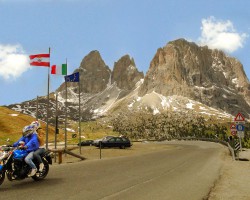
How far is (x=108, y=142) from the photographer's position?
4972 cm

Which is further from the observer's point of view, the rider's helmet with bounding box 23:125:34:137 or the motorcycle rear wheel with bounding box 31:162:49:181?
the motorcycle rear wheel with bounding box 31:162:49:181

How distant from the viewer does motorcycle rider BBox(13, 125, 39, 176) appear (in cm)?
1144

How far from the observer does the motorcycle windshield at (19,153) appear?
1112 centimetres

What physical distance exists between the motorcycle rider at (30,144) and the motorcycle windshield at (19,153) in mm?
111

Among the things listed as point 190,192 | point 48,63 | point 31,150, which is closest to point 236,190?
point 190,192

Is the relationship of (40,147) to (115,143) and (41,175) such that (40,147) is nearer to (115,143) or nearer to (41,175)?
(41,175)

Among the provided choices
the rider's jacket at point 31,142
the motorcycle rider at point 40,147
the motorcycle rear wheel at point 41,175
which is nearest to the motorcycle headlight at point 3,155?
the rider's jacket at point 31,142

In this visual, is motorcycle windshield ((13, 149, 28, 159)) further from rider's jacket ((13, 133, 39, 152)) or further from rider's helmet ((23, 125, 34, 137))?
rider's helmet ((23, 125, 34, 137))

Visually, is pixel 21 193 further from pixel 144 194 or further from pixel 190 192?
pixel 190 192

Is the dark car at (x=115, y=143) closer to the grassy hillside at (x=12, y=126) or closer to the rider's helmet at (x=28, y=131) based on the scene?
the grassy hillside at (x=12, y=126)

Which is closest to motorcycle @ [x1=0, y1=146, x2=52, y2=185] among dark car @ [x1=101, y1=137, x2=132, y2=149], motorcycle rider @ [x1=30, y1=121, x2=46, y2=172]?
motorcycle rider @ [x1=30, y1=121, x2=46, y2=172]

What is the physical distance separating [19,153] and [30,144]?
0.62 m

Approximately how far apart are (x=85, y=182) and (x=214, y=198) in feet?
14.0

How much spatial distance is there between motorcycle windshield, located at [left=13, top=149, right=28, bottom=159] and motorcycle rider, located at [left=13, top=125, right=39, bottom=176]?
11 centimetres
